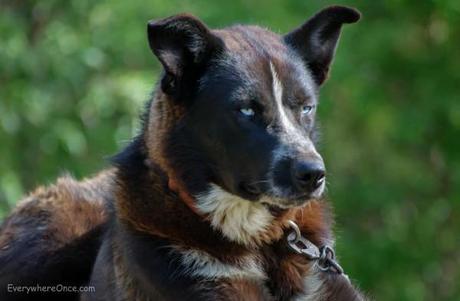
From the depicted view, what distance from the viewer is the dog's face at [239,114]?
6195mm

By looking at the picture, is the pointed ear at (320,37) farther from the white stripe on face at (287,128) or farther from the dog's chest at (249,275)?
the dog's chest at (249,275)

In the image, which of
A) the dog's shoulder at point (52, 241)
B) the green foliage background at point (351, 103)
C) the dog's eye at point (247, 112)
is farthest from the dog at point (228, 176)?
the green foliage background at point (351, 103)

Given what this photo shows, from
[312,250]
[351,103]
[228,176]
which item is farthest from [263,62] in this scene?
[351,103]

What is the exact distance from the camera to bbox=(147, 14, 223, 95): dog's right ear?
6250 mm

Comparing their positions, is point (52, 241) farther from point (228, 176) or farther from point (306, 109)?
point (306, 109)

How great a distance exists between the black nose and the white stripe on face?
0.33 feet

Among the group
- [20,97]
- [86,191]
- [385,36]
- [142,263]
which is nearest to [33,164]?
[20,97]

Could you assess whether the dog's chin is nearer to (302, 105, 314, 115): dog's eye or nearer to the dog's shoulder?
(302, 105, 314, 115): dog's eye

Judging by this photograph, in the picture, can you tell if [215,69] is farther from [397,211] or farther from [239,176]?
[397,211]

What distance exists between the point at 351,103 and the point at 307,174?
9.47m

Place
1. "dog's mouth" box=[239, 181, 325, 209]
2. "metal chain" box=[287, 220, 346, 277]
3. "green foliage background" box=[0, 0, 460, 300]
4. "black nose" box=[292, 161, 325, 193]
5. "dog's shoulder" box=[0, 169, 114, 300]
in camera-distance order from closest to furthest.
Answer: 1. "black nose" box=[292, 161, 325, 193]
2. "dog's mouth" box=[239, 181, 325, 209]
3. "metal chain" box=[287, 220, 346, 277]
4. "dog's shoulder" box=[0, 169, 114, 300]
5. "green foliage background" box=[0, 0, 460, 300]

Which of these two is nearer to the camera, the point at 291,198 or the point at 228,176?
the point at 291,198

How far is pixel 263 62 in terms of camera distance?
6438mm

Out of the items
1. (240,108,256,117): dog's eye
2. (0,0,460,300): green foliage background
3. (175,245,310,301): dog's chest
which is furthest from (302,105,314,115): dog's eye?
(0,0,460,300): green foliage background
